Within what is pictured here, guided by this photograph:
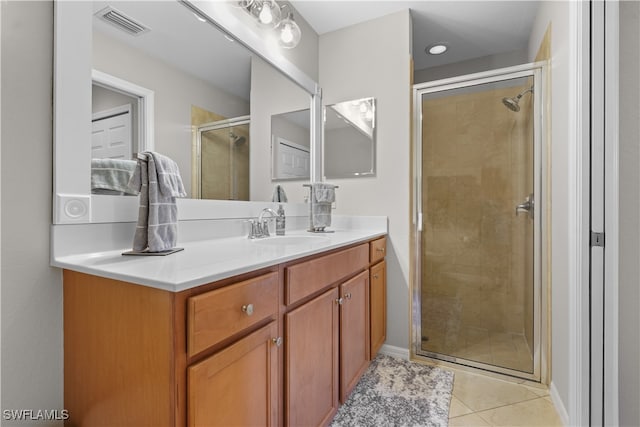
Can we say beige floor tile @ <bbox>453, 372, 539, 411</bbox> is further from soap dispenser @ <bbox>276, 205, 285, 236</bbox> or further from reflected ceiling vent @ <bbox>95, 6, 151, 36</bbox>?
reflected ceiling vent @ <bbox>95, 6, 151, 36</bbox>

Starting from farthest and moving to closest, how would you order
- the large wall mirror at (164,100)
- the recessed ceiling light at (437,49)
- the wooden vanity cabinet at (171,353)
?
the recessed ceiling light at (437,49) < the large wall mirror at (164,100) < the wooden vanity cabinet at (171,353)

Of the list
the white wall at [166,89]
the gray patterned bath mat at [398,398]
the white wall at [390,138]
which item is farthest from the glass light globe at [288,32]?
the gray patterned bath mat at [398,398]

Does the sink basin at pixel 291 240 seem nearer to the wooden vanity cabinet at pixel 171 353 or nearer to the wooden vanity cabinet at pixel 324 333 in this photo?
the wooden vanity cabinet at pixel 324 333

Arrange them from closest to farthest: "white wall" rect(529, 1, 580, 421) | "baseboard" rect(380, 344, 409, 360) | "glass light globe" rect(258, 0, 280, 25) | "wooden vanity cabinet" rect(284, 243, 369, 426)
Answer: "wooden vanity cabinet" rect(284, 243, 369, 426)
"white wall" rect(529, 1, 580, 421)
"glass light globe" rect(258, 0, 280, 25)
"baseboard" rect(380, 344, 409, 360)

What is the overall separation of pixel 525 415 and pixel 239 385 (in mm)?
1480

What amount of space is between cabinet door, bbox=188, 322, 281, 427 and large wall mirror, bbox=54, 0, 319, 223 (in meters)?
0.63

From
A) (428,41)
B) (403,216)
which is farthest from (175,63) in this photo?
(428,41)

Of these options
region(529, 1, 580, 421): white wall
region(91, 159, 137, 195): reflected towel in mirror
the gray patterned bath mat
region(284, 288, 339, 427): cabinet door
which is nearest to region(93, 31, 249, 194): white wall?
region(91, 159, 137, 195): reflected towel in mirror

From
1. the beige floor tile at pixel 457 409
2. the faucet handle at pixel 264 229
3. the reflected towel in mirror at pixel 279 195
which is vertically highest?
the reflected towel in mirror at pixel 279 195

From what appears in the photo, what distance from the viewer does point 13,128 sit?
81 centimetres

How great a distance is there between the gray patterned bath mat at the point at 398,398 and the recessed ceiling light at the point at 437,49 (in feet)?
8.11

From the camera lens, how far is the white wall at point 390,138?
203 cm

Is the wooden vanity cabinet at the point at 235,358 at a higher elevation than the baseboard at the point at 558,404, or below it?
higher

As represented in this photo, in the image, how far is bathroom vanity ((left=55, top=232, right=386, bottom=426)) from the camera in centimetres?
66
